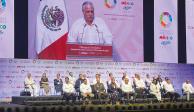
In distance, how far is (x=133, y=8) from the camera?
690 inches

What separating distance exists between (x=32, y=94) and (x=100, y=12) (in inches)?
170

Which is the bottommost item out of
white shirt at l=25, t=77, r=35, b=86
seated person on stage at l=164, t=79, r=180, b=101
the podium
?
seated person on stage at l=164, t=79, r=180, b=101

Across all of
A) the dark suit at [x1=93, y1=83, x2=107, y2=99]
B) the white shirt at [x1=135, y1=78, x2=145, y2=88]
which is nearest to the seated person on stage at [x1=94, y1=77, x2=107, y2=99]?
the dark suit at [x1=93, y1=83, x2=107, y2=99]

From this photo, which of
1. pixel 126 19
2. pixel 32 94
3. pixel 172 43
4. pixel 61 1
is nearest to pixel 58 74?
pixel 32 94

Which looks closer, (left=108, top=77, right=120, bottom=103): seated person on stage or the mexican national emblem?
(left=108, top=77, right=120, bottom=103): seated person on stage

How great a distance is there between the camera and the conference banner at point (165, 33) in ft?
59.2

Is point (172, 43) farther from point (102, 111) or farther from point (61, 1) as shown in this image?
point (102, 111)

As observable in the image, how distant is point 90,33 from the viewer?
16.5 metres

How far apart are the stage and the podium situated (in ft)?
7.07

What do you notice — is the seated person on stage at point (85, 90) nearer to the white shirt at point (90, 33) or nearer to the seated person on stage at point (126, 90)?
the seated person on stage at point (126, 90)

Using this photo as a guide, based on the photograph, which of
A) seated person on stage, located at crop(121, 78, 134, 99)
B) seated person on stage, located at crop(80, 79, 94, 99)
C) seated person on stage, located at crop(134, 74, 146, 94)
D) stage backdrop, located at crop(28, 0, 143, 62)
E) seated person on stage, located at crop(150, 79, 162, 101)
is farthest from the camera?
stage backdrop, located at crop(28, 0, 143, 62)

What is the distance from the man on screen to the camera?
16.2m

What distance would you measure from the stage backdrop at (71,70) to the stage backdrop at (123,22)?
0.62 m

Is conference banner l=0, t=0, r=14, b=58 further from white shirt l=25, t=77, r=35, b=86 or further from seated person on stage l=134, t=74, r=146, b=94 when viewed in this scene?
seated person on stage l=134, t=74, r=146, b=94
